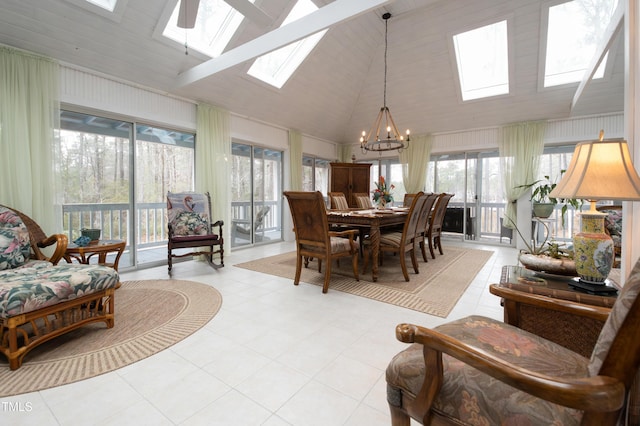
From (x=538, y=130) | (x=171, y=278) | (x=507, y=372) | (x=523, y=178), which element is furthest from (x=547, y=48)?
(x=171, y=278)

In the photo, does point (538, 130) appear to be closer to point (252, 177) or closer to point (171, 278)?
point (252, 177)

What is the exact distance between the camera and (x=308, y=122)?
6098 millimetres

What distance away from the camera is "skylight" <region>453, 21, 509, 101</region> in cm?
458

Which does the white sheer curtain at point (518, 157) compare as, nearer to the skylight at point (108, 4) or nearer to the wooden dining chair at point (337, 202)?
the wooden dining chair at point (337, 202)

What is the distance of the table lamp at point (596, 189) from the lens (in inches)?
42.3

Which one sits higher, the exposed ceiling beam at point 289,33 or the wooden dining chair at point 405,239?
the exposed ceiling beam at point 289,33

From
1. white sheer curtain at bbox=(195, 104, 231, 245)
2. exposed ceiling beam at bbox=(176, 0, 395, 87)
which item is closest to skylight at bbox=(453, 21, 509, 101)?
exposed ceiling beam at bbox=(176, 0, 395, 87)

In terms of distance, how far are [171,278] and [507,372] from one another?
3.47 metres

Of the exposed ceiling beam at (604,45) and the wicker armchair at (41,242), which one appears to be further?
the exposed ceiling beam at (604,45)

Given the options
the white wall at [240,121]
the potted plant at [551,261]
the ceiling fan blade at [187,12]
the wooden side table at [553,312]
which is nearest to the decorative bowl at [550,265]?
the potted plant at [551,261]

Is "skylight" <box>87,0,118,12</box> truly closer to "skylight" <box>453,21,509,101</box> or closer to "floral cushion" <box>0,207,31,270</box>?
"floral cushion" <box>0,207,31,270</box>

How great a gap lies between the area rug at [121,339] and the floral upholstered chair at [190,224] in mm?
729

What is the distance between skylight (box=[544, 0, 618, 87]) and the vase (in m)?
3.70

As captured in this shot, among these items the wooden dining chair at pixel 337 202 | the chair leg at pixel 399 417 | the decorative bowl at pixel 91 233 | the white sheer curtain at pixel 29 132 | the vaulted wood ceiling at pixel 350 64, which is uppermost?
the vaulted wood ceiling at pixel 350 64
